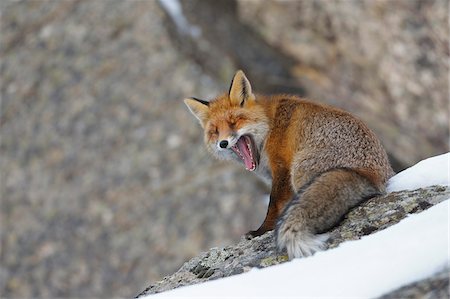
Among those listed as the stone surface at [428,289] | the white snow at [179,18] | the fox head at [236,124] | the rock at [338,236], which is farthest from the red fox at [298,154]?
the white snow at [179,18]

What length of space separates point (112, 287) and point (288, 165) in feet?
36.6

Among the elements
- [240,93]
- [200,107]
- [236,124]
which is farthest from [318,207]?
[200,107]

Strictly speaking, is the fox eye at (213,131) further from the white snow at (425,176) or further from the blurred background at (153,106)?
the blurred background at (153,106)

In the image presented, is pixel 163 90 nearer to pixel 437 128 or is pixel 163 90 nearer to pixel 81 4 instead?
pixel 81 4

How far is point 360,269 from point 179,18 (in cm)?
1753

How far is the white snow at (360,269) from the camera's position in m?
4.85

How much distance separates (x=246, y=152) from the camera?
8.52 meters

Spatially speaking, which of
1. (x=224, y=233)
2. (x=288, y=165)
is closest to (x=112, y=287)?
(x=224, y=233)

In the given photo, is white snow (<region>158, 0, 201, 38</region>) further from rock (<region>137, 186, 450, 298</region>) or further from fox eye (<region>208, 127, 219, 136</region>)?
rock (<region>137, 186, 450, 298</region>)

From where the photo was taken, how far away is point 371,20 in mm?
18016

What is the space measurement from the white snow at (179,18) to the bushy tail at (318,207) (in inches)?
588

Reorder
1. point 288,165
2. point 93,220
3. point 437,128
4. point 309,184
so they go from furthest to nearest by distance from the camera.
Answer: point 93,220, point 437,128, point 288,165, point 309,184

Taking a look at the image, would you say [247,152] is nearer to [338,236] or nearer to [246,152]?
[246,152]

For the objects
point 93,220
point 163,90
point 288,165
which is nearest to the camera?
point 288,165
